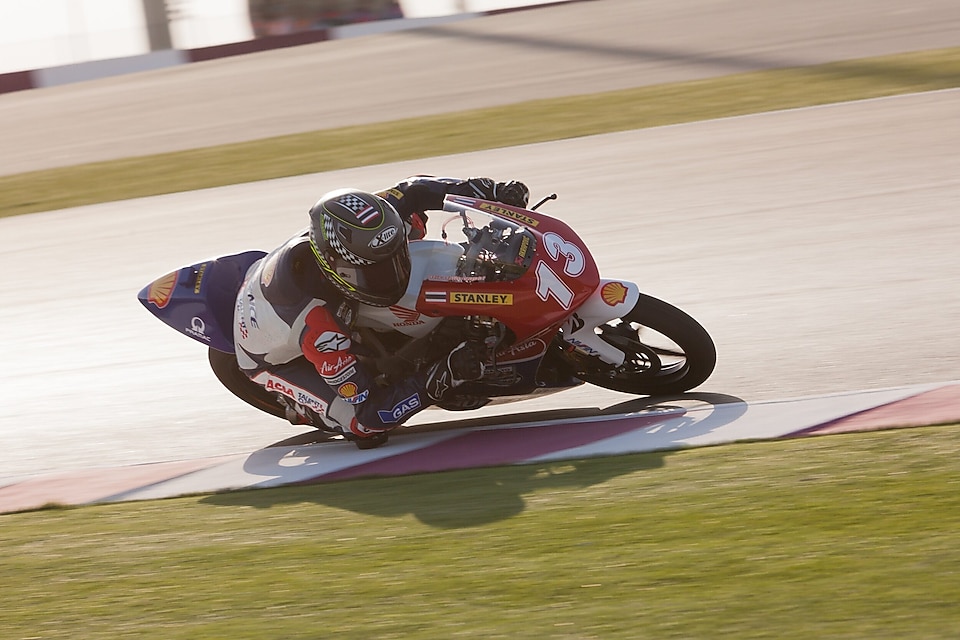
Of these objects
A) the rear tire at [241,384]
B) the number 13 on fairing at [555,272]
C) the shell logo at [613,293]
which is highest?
the number 13 on fairing at [555,272]

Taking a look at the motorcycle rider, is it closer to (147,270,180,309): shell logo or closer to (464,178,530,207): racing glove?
(464,178,530,207): racing glove

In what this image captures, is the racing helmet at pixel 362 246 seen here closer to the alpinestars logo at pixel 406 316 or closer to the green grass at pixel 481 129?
the alpinestars logo at pixel 406 316

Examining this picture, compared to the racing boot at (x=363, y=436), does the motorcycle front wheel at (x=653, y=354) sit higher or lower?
higher

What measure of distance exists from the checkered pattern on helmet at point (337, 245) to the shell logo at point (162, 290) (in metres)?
1.29

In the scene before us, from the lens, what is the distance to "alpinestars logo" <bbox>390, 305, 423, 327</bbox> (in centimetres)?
518

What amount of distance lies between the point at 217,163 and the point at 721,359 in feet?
27.6

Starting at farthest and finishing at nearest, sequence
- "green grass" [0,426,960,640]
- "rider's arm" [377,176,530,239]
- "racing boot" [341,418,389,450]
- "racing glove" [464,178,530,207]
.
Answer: "rider's arm" [377,176,530,239] < "racing glove" [464,178,530,207] < "racing boot" [341,418,389,450] < "green grass" [0,426,960,640]

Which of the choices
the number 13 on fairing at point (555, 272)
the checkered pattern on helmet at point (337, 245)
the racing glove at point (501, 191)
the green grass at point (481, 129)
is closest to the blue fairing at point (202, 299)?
the checkered pattern on helmet at point (337, 245)

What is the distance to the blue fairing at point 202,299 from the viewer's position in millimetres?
5723

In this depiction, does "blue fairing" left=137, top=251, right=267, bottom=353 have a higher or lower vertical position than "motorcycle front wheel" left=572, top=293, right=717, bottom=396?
higher

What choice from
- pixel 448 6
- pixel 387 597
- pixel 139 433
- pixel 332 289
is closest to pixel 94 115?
pixel 448 6

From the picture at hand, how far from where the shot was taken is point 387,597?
154 inches

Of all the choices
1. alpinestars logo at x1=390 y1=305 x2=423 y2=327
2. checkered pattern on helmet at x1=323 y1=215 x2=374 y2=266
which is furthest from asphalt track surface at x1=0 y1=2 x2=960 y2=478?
A: checkered pattern on helmet at x1=323 y1=215 x2=374 y2=266

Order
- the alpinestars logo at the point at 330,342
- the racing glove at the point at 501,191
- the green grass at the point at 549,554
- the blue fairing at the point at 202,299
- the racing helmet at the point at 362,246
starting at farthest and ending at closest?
the blue fairing at the point at 202,299
the racing glove at the point at 501,191
the alpinestars logo at the point at 330,342
the racing helmet at the point at 362,246
the green grass at the point at 549,554
